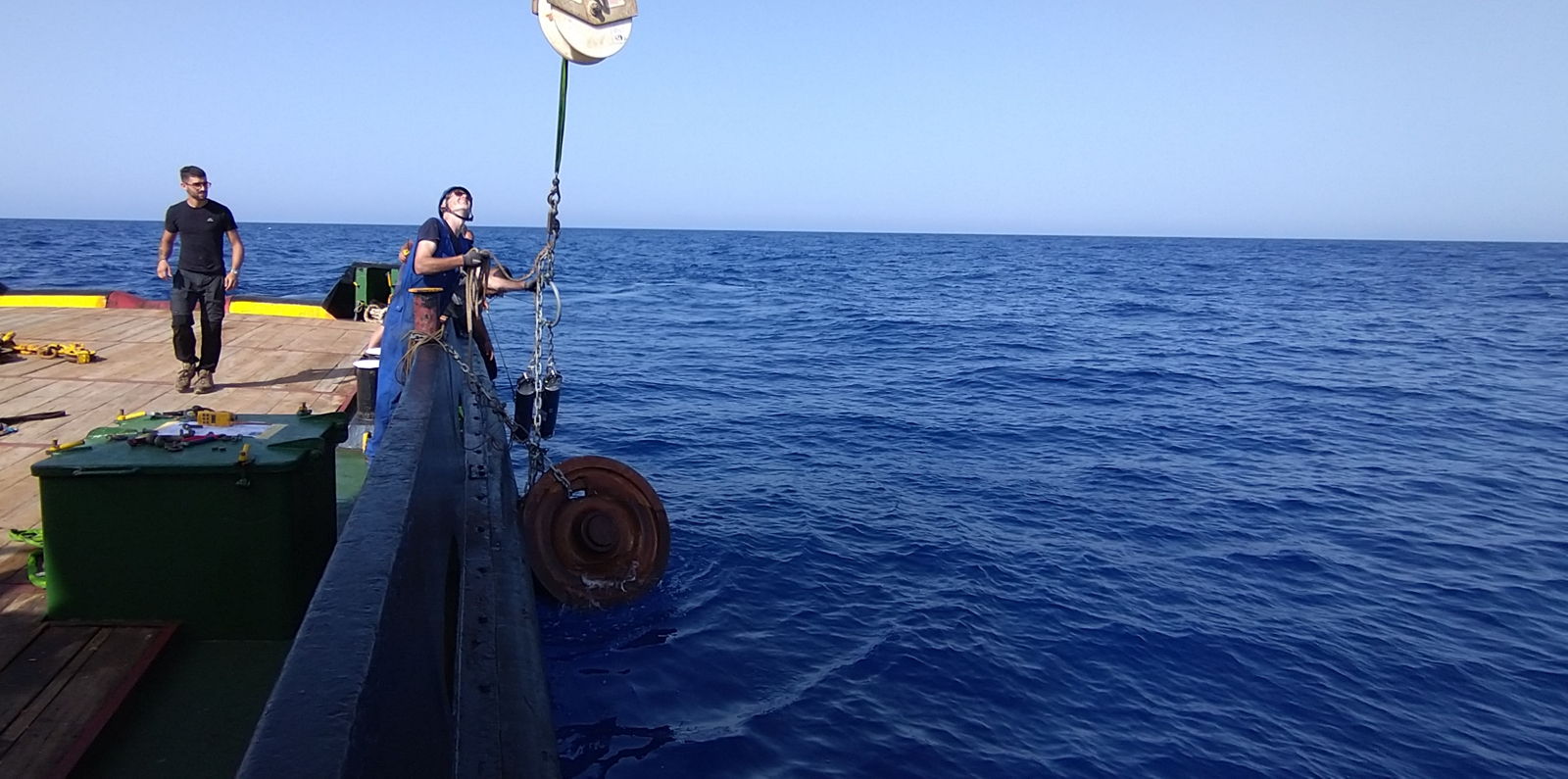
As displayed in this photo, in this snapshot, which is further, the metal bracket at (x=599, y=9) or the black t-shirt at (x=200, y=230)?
the black t-shirt at (x=200, y=230)

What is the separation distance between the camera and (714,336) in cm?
2436

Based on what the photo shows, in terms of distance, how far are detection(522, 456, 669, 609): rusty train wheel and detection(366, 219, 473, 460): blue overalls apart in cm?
119

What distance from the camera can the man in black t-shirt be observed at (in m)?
7.96

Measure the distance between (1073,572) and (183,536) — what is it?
675 centimetres

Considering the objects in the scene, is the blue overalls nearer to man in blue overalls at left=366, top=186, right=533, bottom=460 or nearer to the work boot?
man in blue overalls at left=366, top=186, right=533, bottom=460

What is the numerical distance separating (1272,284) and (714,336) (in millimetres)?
37690

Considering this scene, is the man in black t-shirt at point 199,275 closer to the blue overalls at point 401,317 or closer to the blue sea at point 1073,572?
the blue overalls at point 401,317

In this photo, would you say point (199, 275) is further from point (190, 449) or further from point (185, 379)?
point (190, 449)

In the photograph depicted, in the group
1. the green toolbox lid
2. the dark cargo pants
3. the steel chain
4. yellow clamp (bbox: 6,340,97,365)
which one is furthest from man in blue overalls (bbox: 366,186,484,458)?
yellow clamp (bbox: 6,340,97,365)

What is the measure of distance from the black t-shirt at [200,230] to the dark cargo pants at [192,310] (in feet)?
0.30

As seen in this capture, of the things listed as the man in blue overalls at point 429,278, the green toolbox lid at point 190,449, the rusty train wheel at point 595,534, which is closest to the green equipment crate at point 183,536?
the green toolbox lid at point 190,449

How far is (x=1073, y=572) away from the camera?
27.7 feet

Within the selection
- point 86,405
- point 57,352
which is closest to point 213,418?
point 86,405

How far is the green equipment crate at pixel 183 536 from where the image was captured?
3.59 meters
